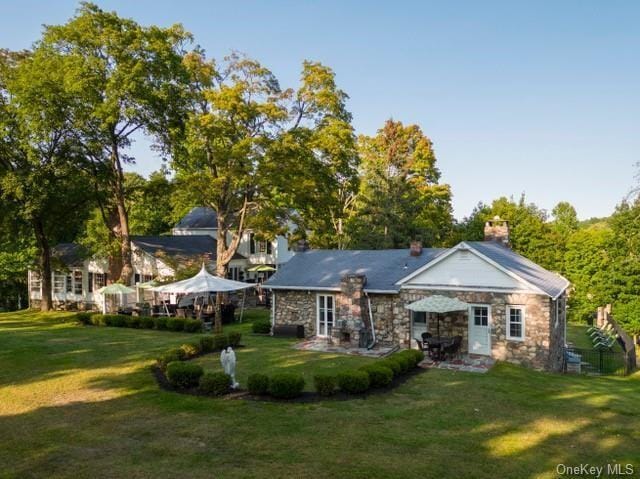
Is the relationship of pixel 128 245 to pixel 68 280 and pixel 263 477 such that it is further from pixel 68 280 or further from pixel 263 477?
pixel 263 477

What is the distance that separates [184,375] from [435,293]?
10225mm

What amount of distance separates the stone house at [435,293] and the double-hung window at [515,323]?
0.11ft

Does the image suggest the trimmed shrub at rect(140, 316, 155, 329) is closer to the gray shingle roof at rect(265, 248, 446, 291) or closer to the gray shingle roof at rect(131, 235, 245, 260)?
the gray shingle roof at rect(265, 248, 446, 291)

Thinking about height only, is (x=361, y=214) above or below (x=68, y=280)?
above

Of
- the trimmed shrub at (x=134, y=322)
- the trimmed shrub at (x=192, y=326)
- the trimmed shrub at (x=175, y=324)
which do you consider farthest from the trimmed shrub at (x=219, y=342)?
the trimmed shrub at (x=134, y=322)

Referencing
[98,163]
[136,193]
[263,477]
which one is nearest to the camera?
[263,477]

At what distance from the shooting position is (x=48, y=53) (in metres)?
29.4

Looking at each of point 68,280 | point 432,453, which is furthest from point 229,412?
point 68,280

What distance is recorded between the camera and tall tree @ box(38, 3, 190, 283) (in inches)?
1134

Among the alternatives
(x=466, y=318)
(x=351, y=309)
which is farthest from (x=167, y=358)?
(x=466, y=318)

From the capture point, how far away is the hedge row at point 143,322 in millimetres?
25536

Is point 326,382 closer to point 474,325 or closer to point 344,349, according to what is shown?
point 344,349

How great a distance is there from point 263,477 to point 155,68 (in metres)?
27.3

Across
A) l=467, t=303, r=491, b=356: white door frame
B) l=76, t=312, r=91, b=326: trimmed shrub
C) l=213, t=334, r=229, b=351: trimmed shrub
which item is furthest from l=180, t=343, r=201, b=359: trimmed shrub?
l=76, t=312, r=91, b=326: trimmed shrub
